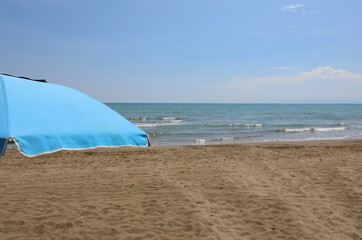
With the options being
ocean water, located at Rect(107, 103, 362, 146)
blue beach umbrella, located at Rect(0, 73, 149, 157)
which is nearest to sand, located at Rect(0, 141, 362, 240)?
blue beach umbrella, located at Rect(0, 73, 149, 157)

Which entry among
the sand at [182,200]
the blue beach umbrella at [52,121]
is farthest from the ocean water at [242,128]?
the blue beach umbrella at [52,121]

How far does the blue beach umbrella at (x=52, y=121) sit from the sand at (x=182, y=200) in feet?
9.50

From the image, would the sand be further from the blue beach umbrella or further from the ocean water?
the ocean water

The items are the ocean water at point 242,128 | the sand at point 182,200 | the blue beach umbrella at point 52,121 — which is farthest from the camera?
the ocean water at point 242,128

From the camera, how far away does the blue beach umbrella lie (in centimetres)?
179

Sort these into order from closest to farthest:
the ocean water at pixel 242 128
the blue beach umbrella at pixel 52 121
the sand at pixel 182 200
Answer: the blue beach umbrella at pixel 52 121 → the sand at pixel 182 200 → the ocean water at pixel 242 128

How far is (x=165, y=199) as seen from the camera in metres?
6.18

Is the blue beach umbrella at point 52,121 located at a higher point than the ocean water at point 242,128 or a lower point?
higher

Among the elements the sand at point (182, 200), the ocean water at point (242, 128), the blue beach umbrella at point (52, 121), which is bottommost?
the ocean water at point (242, 128)

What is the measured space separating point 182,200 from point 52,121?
180 inches

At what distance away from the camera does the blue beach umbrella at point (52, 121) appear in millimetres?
1795

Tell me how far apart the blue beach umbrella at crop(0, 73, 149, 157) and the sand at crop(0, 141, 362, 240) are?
2.90 meters

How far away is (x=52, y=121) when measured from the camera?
199 cm

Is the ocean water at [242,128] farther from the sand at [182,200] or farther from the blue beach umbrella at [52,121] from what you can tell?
the blue beach umbrella at [52,121]
